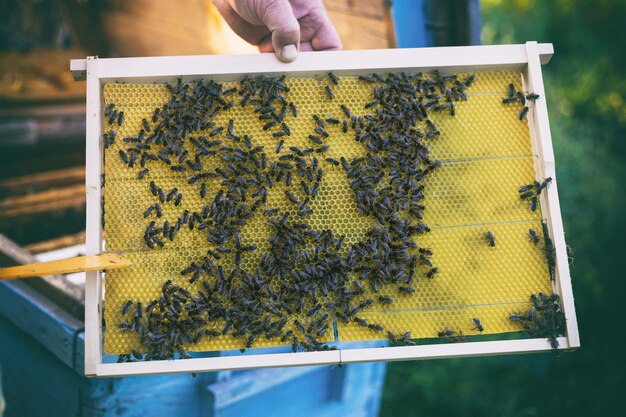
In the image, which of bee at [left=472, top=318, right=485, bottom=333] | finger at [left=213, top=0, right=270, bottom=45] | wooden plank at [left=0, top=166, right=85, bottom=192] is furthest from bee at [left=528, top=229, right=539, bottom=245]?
wooden plank at [left=0, top=166, right=85, bottom=192]

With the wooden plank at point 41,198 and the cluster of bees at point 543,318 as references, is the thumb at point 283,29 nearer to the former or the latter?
the cluster of bees at point 543,318

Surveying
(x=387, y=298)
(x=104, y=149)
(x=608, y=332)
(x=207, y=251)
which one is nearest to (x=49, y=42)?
(x=104, y=149)

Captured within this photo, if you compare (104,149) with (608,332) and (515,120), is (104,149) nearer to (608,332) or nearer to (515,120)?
(515,120)

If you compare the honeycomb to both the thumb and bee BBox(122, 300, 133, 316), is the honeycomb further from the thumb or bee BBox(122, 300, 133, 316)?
the thumb

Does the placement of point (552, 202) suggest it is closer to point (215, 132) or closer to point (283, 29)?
point (283, 29)

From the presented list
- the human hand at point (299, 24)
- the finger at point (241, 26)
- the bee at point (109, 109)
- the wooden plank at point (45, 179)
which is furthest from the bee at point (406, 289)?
the wooden plank at point (45, 179)

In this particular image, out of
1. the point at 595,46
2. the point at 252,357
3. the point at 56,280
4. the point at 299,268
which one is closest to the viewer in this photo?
the point at 252,357

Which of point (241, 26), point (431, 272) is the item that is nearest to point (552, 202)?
point (431, 272)
